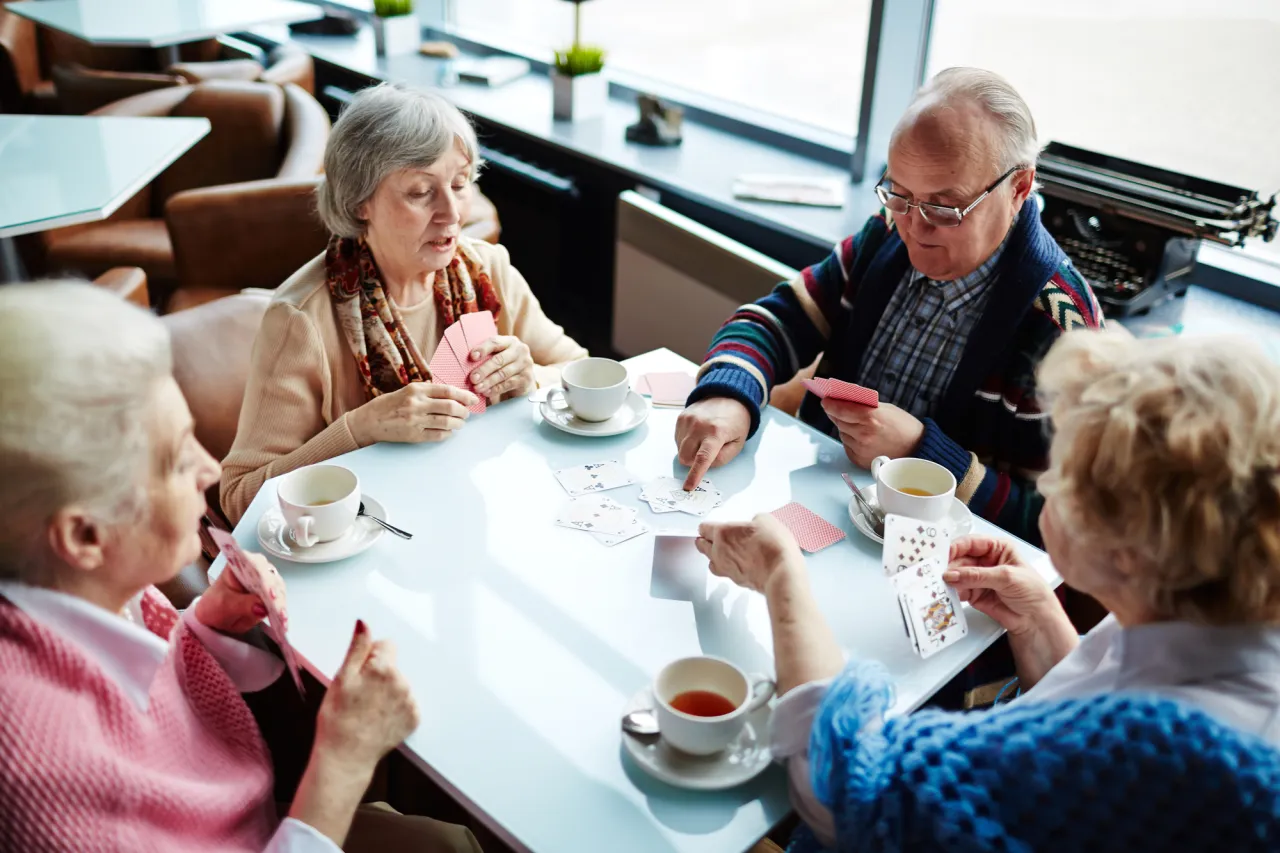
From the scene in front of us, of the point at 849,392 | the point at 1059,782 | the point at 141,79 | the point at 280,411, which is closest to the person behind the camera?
the point at 1059,782

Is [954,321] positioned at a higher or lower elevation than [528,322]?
higher

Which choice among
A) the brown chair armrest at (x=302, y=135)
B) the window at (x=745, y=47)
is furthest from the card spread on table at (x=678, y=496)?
the window at (x=745, y=47)

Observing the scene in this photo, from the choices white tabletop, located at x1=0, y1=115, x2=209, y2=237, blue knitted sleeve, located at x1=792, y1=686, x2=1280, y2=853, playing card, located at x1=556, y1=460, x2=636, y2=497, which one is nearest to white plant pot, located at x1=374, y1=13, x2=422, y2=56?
white tabletop, located at x1=0, y1=115, x2=209, y2=237

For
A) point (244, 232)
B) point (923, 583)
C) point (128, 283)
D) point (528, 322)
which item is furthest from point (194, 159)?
point (923, 583)

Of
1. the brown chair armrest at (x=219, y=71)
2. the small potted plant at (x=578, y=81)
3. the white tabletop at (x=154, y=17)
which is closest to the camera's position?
the small potted plant at (x=578, y=81)

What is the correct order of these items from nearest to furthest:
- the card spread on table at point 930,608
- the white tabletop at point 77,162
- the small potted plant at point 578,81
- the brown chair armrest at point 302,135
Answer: the card spread on table at point 930,608, the white tabletop at point 77,162, the brown chair armrest at point 302,135, the small potted plant at point 578,81

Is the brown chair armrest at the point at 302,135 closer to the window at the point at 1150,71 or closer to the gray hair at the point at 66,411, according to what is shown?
the window at the point at 1150,71

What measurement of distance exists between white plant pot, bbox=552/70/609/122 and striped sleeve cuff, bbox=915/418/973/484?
8.20 ft

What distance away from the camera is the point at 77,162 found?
3146 millimetres

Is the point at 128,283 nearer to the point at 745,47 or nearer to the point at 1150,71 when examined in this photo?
the point at 745,47

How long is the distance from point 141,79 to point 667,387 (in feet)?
10.9

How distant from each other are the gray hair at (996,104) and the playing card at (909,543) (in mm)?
700

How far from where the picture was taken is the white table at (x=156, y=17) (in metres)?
4.31

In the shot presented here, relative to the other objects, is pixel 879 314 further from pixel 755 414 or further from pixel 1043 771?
pixel 1043 771
